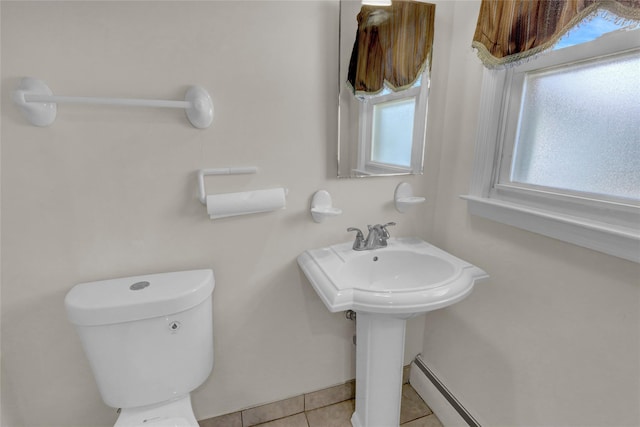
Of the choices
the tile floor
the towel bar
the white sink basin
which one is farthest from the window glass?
the tile floor

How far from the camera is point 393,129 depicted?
122 centimetres

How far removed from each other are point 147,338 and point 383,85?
4.00 ft

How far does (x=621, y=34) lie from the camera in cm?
72

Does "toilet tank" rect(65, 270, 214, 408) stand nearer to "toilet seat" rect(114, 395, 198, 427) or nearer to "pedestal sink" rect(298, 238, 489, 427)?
"toilet seat" rect(114, 395, 198, 427)

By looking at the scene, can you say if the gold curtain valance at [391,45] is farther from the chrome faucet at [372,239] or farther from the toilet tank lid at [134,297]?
the toilet tank lid at [134,297]

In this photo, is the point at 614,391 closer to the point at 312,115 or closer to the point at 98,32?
the point at 312,115

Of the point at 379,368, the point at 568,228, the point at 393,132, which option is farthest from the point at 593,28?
the point at 379,368

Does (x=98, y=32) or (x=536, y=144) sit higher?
(x=98, y=32)

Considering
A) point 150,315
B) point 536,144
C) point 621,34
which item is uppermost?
point 621,34

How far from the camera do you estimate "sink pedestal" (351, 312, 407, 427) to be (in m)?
1.03

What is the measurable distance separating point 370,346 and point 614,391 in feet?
2.15

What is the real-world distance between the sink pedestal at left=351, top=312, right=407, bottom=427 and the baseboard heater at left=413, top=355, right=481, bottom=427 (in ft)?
0.93

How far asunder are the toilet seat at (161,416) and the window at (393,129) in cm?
105

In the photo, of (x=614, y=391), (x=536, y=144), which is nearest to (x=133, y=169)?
(x=536, y=144)
